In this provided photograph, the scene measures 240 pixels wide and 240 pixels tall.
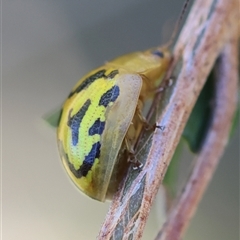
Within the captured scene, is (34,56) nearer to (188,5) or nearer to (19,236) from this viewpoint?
(19,236)

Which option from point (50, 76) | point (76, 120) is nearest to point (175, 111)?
point (76, 120)

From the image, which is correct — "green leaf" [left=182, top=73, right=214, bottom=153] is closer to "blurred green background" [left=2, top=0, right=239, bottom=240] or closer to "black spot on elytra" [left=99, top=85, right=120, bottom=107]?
"black spot on elytra" [left=99, top=85, right=120, bottom=107]

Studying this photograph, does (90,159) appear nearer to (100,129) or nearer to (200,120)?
(100,129)


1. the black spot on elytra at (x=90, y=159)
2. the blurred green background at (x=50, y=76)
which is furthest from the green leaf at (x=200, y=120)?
the blurred green background at (x=50, y=76)

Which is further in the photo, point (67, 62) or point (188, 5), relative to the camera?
point (67, 62)

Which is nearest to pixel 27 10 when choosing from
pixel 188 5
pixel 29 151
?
pixel 29 151

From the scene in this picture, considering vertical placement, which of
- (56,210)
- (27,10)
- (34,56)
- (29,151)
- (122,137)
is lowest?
(56,210)

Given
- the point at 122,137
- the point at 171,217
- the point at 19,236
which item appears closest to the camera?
the point at 171,217
